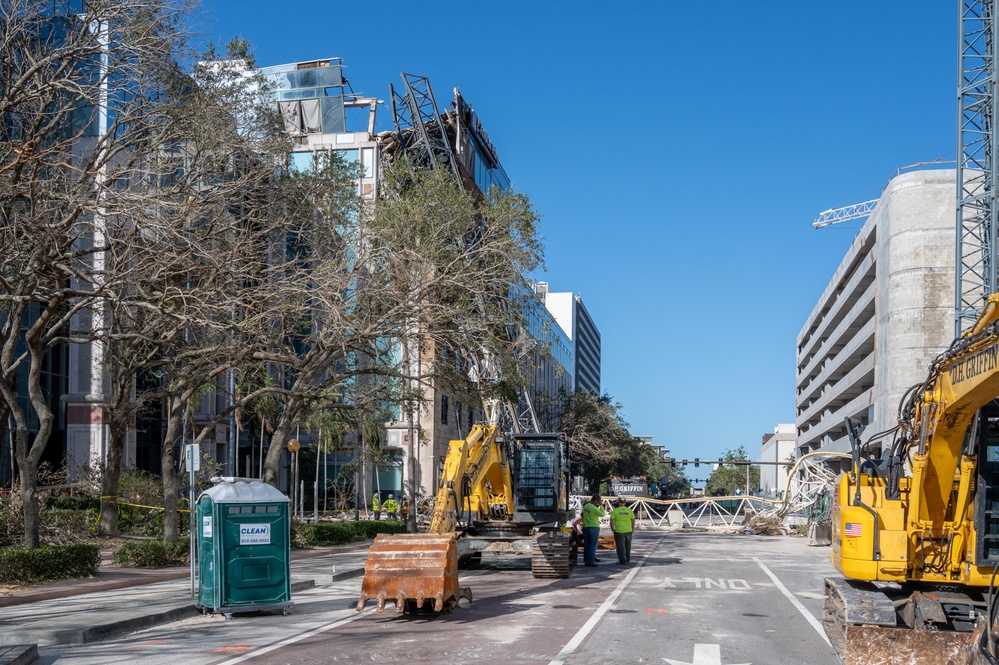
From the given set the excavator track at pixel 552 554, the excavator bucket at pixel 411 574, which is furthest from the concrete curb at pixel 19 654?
the excavator track at pixel 552 554

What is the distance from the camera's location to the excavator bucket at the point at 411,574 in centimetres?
1436

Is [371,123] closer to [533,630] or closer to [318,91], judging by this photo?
[318,91]

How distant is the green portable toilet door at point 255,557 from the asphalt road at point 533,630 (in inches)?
14.9

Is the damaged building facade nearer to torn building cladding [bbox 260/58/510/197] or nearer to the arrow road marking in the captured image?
torn building cladding [bbox 260/58/510/197]

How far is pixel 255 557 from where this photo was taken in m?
15.3

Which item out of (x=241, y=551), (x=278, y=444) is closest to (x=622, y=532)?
(x=278, y=444)

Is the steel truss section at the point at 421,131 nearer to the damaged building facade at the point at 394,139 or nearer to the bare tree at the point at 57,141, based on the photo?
the damaged building facade at the point at 394,139

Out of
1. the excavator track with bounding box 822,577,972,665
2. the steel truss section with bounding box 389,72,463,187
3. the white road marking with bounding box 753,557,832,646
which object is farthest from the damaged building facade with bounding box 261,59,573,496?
the excavator track with bounding box 822,577,972,665

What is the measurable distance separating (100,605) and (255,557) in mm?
2652

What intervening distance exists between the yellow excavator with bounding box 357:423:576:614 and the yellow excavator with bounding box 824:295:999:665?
18.6 ft

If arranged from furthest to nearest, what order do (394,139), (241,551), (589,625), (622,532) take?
(394,139) < (622,532) < (241,551) < (589,625)

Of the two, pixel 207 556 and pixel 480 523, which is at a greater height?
pixel 207 556

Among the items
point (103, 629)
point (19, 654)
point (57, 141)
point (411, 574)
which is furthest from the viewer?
point (57, 141)

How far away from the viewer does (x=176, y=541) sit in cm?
2291
